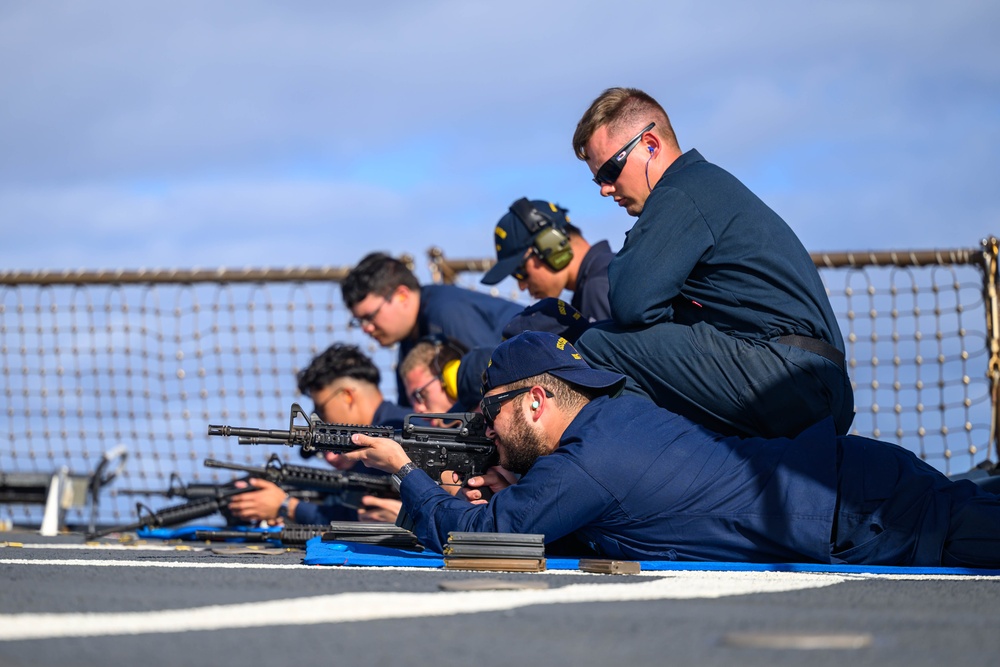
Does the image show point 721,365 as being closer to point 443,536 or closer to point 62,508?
point 443,536

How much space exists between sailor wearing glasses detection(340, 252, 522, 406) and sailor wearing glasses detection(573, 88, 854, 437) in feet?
7.89

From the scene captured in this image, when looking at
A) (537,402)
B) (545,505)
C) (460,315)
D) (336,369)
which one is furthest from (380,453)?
(460,315)

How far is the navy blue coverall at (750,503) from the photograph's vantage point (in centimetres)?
380

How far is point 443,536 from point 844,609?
1.72 metres

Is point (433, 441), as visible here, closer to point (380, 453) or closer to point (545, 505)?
point (380, 453)

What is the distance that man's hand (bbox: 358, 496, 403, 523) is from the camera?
19.4 feet

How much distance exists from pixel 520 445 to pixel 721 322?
3.04 feet

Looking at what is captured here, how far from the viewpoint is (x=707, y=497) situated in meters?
3.87

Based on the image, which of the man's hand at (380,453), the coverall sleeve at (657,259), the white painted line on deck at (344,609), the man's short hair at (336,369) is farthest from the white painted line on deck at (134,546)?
the white painted line on deck at (344,609)

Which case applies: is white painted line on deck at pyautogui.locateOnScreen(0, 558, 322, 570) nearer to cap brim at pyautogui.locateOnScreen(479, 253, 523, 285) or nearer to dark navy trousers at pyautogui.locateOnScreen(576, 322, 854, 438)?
dark navy trousers at pyautogui.locateOnScreen(576, 322, 854, 438)

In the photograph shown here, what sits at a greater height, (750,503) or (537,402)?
(537,402)

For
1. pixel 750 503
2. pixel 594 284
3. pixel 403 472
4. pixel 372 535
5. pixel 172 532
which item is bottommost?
pixel 172 532

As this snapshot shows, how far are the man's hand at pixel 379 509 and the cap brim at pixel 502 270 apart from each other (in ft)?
4.10

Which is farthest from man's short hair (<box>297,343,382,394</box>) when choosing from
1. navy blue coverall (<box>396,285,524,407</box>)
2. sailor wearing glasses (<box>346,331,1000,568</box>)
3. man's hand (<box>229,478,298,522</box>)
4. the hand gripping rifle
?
sailor wearing glasses (<box>346,331,1000,568</box>)
